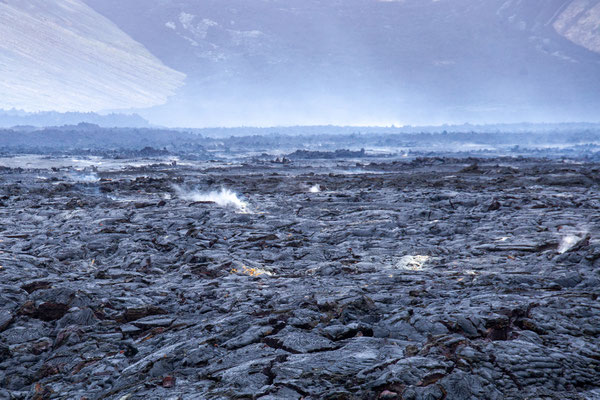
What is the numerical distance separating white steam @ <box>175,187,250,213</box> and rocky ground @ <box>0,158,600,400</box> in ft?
8.66

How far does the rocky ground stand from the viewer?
418 cm

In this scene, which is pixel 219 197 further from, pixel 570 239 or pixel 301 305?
pixel 570 239

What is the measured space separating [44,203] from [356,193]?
1356cm

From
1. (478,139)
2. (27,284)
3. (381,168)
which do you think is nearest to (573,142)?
(478,139)

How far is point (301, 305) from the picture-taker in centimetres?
625

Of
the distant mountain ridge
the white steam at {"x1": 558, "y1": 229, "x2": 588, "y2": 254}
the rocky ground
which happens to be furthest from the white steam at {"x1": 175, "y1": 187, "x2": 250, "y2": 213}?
the distant mountain ridge

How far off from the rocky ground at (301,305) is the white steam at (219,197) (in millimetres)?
2640

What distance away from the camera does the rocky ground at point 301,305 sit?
4.18m

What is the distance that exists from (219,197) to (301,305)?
14386mm

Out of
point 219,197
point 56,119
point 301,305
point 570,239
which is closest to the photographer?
point 301,305

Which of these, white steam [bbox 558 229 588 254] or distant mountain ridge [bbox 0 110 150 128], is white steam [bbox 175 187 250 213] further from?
distant mountain ridge [bbox 0 110 150 128]

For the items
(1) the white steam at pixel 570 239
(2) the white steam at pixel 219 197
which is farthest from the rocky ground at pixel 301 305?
(2) the white steam at pixel 219 197

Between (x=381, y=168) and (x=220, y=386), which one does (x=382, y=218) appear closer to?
(x=220, y=386)

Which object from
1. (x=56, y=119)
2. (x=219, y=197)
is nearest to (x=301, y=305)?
(x=219, y=197)
